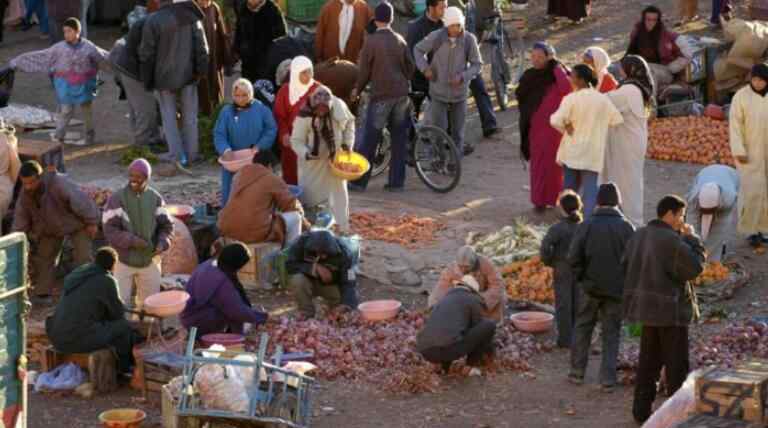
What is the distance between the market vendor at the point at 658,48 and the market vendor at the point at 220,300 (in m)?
8.14

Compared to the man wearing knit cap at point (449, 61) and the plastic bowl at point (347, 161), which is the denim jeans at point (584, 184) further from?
the man wearing knit cap at point (449, 61)

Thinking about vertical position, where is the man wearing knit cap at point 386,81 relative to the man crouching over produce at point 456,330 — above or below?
above

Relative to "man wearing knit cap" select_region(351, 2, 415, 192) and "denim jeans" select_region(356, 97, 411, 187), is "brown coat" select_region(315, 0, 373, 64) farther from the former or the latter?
"denim jeans" select_region(356, 97, 411, 187)

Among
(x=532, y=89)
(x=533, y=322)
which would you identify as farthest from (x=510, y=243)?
(x=533, y=322)

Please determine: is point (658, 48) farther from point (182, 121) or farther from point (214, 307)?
point (214, 307)

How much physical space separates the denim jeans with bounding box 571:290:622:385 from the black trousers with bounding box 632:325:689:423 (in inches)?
24.1

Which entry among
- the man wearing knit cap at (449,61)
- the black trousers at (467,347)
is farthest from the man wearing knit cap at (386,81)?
the black trousers at (467,347)

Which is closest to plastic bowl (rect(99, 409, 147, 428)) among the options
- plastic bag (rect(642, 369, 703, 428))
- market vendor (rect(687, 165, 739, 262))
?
plastic bag (rect(642, 369, 703, 428))

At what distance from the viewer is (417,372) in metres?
13.5

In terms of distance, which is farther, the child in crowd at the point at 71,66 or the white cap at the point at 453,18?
the child in crowd at the point at 71,66

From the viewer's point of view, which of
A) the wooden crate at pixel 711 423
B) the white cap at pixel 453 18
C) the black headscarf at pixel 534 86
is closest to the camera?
the wooden crate at pixel 711 423

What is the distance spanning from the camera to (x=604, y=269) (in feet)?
42.3

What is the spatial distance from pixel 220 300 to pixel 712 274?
4.05 m

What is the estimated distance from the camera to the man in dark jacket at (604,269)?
12883mm
